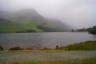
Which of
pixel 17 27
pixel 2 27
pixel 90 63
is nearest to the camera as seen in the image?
pixel 90 63

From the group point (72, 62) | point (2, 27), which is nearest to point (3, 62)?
point (72, 62)

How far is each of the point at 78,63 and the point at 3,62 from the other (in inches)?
174

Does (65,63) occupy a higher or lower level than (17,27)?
lower

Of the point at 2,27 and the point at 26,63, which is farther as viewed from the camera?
the point at 2,27

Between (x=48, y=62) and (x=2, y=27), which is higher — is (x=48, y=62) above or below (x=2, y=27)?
below

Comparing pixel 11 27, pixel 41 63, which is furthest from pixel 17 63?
pixel 11 27

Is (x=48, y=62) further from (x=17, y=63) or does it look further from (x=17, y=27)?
(x=17, y=27)

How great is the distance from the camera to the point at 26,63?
8.07 m

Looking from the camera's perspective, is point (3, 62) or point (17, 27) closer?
point (3, 62)

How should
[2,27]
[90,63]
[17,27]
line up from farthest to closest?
[17,27] → [2,27] → [90,63]

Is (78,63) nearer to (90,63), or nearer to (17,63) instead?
(90,63)

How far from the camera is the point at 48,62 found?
8305 mm

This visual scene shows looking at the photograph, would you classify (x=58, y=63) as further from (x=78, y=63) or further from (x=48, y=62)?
(x=78, y=63)

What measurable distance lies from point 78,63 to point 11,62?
3.94 m
